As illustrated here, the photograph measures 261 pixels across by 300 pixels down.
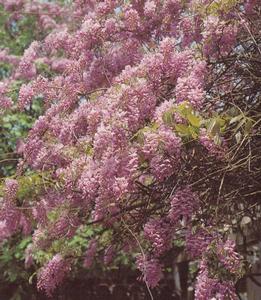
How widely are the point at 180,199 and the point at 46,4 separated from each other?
716 centimetres

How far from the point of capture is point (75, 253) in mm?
4188

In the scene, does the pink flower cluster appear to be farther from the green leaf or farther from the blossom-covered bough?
the green leaf

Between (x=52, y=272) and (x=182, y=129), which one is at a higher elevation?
(x=182, y=129)

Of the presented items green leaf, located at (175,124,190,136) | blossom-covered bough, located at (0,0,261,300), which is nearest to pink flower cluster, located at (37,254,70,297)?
blossom-covered bough, located at (0,0,261,300)

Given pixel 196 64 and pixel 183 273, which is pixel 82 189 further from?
pixel 183 273

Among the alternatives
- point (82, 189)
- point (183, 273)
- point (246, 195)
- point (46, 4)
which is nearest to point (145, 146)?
point (82, 189)

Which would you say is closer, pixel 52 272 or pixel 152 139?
pixel 152 139

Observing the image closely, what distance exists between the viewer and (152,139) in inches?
122

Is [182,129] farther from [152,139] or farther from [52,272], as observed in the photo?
[52,272]

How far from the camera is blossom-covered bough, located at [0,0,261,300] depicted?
3.14 m

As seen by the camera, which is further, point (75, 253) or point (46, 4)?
point (46, 4)

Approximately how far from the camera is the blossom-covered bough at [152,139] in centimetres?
314

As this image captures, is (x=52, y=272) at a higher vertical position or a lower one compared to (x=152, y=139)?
lower

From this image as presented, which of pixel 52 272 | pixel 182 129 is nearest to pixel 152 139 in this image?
pixel 182 129
